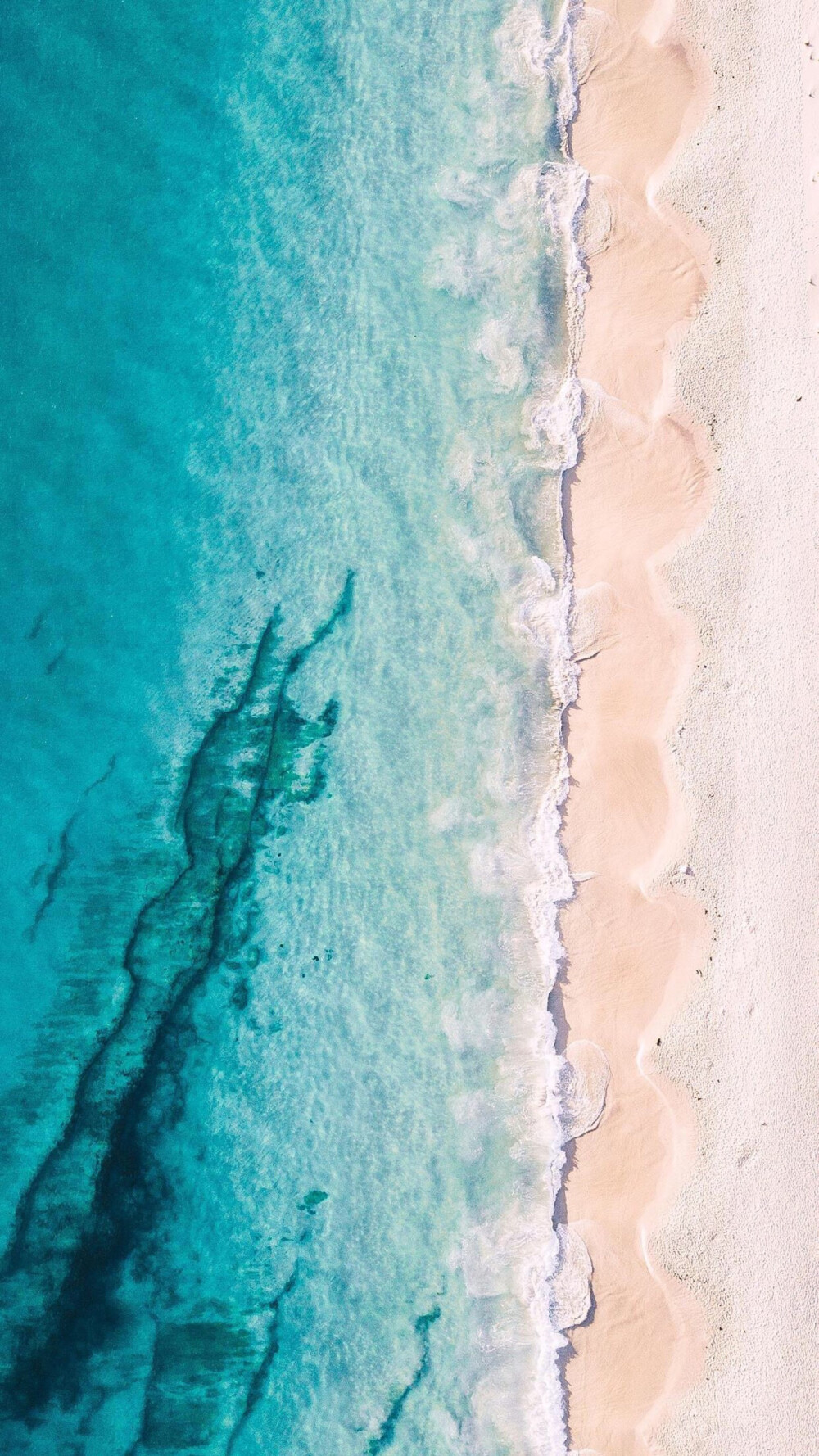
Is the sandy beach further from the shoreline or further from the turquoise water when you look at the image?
the turquoise water

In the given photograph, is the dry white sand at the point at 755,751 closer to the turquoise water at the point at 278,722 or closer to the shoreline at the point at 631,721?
the shoreline at the point at 631,721

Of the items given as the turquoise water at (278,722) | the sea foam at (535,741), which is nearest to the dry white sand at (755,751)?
the sea foam at (535,741)

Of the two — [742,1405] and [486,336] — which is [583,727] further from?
[742,1405]

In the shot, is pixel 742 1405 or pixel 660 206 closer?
pixel 742 1405

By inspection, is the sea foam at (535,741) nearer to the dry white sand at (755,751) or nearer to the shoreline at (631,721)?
the shoreline at (631,721)

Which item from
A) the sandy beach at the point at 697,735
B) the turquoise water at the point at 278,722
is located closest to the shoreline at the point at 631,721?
the sandy beach at the point at 697,735

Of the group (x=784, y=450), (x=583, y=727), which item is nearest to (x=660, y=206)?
(x=784, y=450)
